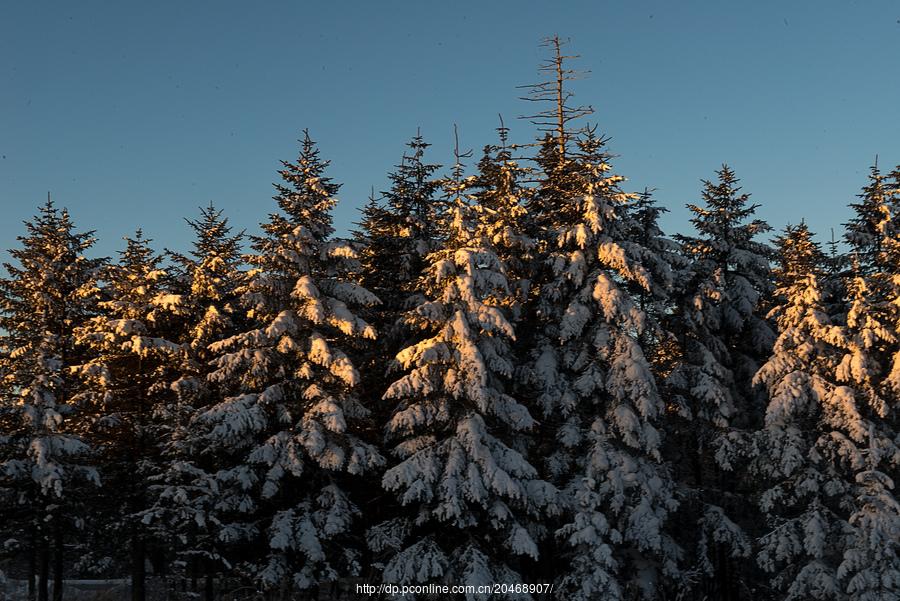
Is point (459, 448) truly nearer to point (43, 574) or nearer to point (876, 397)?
point (876, 397)

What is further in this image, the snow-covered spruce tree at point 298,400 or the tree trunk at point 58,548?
the tree trunk at point 58,548

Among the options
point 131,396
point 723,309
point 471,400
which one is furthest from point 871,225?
point 131,396

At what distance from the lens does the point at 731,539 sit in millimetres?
25875

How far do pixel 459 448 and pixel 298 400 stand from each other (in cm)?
576

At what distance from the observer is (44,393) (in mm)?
22625

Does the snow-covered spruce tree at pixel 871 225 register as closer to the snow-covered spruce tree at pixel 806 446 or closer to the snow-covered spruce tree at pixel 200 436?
the snow-covered spruce tree at pixel 806 446

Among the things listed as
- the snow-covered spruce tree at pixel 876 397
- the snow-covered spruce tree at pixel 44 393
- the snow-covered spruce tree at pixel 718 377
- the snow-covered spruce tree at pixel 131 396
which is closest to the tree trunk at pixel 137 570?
the snow-covered spruce tree at pixel 131 396

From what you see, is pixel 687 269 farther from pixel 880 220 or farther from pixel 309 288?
pixel 309 288

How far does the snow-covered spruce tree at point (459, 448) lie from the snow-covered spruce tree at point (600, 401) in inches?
72.3

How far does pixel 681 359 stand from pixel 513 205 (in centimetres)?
901

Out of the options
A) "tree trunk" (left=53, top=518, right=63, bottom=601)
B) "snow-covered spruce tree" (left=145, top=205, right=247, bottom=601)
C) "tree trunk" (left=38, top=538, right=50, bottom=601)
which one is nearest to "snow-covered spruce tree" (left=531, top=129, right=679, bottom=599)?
"snow-covered spruce tree" (left=145, top=205, right=247, bottom=601)

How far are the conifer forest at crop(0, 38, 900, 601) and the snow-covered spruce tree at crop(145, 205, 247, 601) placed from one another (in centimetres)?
13

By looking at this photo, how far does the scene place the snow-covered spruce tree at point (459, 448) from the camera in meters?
21.2

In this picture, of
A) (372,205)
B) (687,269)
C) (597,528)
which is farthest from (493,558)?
(372,205)
